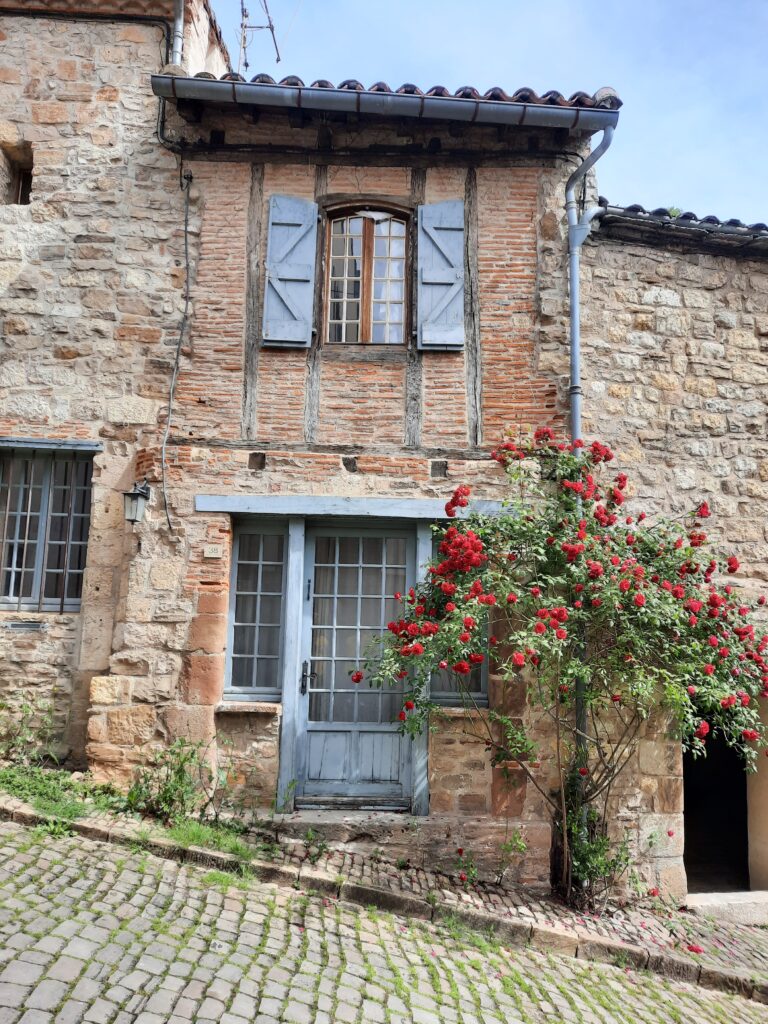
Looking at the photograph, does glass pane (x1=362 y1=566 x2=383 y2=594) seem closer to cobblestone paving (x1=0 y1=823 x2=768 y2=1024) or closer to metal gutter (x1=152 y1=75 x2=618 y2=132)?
cobblestone paving (x1=0 y1=823 x2=768 y2=1024)

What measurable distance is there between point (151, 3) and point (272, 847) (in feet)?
22.5

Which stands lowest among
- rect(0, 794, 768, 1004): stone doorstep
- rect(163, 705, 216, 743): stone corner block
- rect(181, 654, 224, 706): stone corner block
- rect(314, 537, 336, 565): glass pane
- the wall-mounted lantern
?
rect(0, 794, 768, 1004): stone doorstep

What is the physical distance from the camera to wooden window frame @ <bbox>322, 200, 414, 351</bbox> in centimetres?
625

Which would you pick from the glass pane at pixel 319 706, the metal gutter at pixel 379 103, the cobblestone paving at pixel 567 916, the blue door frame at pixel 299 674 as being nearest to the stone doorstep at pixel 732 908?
the cobblestone paving at pixel 567 916

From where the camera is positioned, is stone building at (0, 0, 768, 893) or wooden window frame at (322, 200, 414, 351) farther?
wooden window frame at (322, 200, 414, 351)

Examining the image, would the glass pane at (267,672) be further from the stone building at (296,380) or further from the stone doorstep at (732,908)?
the stone doorstep at (732,908)

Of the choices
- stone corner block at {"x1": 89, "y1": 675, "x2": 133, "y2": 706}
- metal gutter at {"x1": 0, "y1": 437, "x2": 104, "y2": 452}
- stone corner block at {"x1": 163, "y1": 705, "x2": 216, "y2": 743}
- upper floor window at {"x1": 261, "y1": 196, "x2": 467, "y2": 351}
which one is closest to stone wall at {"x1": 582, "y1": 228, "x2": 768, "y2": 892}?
upper floor window at {"x1": 261, "y1": 196, "x2": 467, "y2": 351}

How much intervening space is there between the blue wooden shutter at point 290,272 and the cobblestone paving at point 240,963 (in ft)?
12.9

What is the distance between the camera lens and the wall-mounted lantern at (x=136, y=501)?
5.70 meters

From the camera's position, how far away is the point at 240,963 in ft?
11.8

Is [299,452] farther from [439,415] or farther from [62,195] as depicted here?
[62,195]

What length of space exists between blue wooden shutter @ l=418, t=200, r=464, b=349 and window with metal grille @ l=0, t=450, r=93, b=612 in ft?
9.87

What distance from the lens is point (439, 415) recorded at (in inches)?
238

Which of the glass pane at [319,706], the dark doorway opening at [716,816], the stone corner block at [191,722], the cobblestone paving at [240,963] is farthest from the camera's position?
the dark doorway opening at [716,816]
